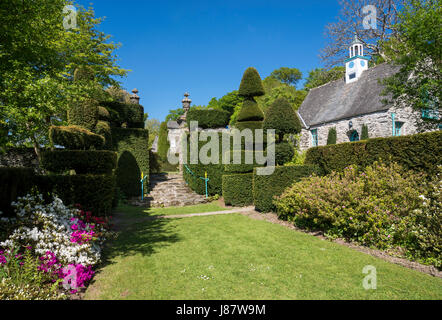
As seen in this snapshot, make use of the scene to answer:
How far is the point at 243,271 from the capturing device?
13.8ft

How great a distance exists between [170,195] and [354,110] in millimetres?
16678

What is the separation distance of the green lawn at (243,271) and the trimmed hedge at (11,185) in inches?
92.4

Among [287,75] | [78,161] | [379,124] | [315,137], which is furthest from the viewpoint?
[287,75]

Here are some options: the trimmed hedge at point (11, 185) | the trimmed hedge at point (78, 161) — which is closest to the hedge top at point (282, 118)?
the trimmed hedge at point (78, 161)

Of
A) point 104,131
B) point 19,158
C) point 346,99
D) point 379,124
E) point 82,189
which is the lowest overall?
point 82,189

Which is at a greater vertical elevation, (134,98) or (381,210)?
(134,98)

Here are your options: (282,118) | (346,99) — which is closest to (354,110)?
(346,99)

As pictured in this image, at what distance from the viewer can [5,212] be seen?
4977mm

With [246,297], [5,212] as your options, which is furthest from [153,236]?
[246,297]

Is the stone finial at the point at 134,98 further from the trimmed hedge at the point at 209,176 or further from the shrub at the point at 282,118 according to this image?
the shrub at the point at 282,118

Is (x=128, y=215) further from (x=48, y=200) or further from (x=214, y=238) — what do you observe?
(x=214, y=238)

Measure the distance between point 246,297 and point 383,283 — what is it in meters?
2.23

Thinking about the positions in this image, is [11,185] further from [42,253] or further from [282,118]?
[282,118]

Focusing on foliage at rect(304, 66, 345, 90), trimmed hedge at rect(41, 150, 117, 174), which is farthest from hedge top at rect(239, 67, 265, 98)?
foliage at rect(304, 66, 345, 90)
